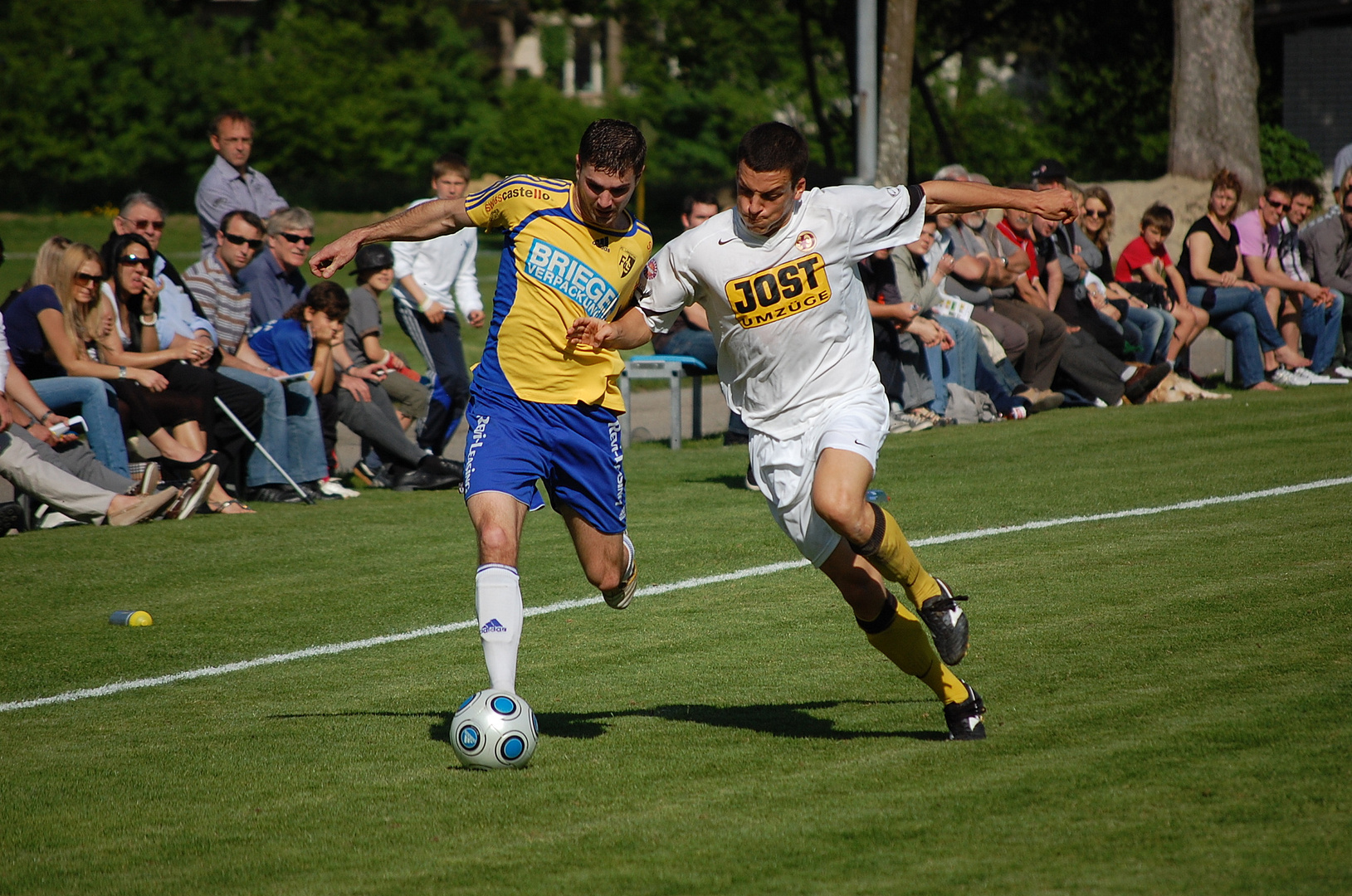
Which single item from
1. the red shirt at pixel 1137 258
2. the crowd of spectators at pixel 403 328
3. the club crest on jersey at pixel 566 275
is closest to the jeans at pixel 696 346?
the crowd of spectators at pixel 403 328

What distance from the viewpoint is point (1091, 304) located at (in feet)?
48.6

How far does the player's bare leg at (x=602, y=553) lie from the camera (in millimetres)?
5973

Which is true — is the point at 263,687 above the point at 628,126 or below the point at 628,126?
below

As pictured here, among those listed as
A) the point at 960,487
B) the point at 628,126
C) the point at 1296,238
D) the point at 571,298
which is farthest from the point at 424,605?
the point at 1296,238

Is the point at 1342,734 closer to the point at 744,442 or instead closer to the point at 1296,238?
the point at 744,442

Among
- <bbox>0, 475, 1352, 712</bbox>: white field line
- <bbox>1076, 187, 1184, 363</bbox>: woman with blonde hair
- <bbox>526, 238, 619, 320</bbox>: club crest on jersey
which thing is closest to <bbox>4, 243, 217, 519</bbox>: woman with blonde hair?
<bbox>0, 475, 1352, 712</bbox>: white field line

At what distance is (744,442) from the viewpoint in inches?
535

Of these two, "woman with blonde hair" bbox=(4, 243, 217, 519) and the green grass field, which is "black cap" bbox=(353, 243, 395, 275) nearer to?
"woman with blonde hair" bbox=(4, 243, 217, 519)

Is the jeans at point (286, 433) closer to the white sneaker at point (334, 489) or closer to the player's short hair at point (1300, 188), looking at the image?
the white sneaker at point (334, 489)

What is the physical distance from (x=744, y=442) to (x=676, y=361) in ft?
3.47

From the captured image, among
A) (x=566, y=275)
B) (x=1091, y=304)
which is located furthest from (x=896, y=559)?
(x=1091, y=304)

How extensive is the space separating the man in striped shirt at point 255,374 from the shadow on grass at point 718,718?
18.7 feet

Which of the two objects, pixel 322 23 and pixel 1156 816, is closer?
pixel 1156 816

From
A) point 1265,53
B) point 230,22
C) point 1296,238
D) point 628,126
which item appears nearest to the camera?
point 628,126
